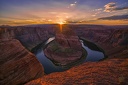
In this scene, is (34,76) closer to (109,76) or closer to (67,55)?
(109,76)

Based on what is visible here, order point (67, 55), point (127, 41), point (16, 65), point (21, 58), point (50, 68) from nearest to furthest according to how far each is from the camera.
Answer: point (16, 65) < point (21, 58) < point (50, 68) < point (67, 55) < point (127, 41)

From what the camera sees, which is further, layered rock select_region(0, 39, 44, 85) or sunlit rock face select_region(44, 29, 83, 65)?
sunlit rock face select_region(44, 29, 83, 65)

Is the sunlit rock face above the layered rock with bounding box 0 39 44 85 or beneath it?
beneath

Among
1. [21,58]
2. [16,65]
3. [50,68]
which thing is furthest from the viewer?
[50,68]

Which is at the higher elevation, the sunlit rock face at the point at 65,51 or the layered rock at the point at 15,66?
the layered rock at the point at 15,66

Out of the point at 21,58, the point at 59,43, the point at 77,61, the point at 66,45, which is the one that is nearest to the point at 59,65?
the point at 77,61

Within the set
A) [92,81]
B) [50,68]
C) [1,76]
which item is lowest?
[50,68]

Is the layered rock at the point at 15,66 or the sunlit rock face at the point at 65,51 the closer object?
the layered rock at the point at 15,66
